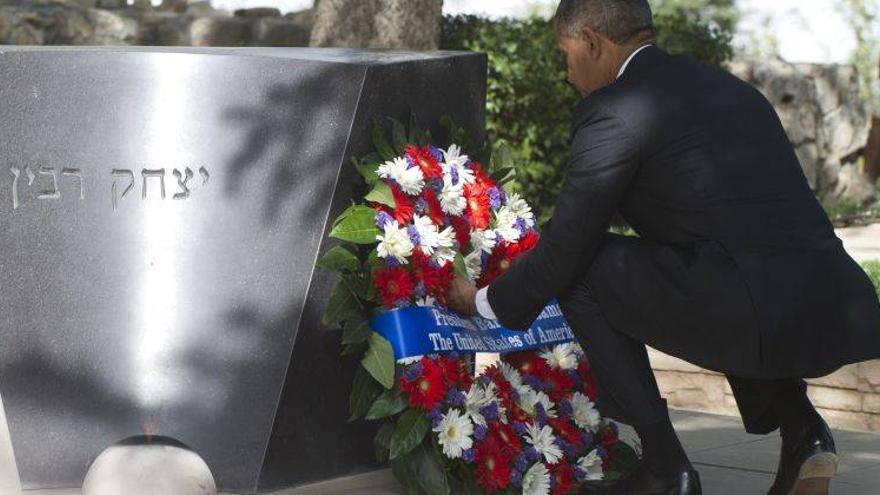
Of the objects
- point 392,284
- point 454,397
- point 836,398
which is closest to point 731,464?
point 836,398

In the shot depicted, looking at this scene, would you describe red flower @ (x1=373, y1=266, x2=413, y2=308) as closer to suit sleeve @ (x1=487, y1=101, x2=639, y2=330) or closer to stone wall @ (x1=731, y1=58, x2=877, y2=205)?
suit sleeve @ (x1=487, y1=101, x2=639, y2=330)

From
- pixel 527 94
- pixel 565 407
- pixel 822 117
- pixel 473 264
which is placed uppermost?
pixel 473 264

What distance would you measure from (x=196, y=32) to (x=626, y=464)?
766 cm

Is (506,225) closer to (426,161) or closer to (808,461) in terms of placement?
(426,161)

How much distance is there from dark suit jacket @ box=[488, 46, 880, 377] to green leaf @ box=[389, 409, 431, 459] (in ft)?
1.43

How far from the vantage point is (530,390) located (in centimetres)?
392

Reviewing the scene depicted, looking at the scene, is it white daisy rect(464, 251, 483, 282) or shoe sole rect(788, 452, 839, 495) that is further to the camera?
white daisy rect(464, 251, 483, 282)

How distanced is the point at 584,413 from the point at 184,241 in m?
1.22

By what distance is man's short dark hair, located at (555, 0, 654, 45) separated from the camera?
360 centimetres

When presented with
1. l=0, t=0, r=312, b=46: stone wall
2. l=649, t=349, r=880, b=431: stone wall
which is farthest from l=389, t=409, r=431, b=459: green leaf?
l=0, t=0, r=312, b=46: stone wall

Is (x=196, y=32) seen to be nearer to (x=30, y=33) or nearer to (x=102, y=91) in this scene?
(x=30, y=33)

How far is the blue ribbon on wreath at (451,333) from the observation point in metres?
3.69

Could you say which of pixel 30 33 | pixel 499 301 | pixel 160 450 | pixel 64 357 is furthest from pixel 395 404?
pixel 30 33

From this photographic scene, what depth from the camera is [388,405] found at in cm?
370
